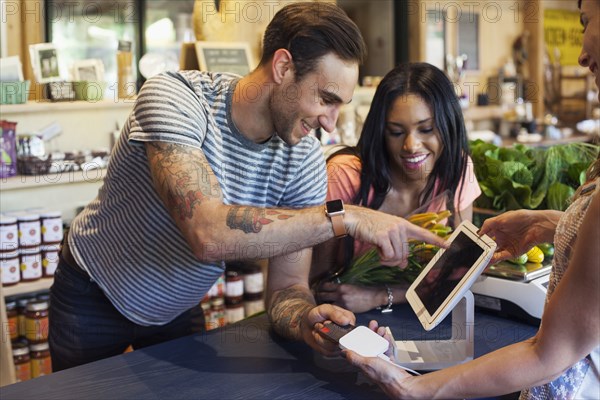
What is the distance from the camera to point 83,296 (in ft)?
6.38

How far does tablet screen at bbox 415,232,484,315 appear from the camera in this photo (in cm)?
152

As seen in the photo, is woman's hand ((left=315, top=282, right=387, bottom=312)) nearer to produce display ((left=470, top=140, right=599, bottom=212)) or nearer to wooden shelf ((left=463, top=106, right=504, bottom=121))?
produce display ((left=470, top=140, right=599, bottom=212))

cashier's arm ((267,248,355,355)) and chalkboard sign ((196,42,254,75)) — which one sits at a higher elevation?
chalkboard sign ((196,42,254,75))

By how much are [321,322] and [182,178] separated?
1.49 feet

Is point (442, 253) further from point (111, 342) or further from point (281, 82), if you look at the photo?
point (111, 342)

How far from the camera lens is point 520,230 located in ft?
5.73

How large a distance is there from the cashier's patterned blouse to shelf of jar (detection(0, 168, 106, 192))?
2372 mm

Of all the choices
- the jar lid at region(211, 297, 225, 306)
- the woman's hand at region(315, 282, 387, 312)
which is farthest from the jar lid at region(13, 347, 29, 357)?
the woman's hand at region(315, 282, 387, 312)

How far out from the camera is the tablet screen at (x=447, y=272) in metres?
1.52

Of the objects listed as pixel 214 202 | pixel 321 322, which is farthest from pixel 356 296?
pixel 214 202

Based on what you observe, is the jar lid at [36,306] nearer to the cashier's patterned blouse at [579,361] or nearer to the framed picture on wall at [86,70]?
the framed picture on wall at [86,70]

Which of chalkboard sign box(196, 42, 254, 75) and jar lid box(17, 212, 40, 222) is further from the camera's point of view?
chalkboard sign box(196, 42, 254, 75)

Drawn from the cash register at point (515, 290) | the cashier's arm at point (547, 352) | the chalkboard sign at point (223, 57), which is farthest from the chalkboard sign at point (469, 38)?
the cashier's arm at point (547, 352)

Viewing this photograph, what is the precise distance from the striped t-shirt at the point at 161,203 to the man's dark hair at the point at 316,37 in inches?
7.9
